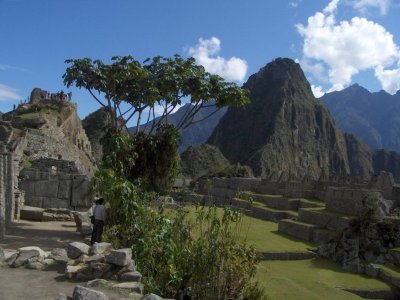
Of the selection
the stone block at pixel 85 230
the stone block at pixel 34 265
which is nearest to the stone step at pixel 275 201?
the stone block at pixel 85 230

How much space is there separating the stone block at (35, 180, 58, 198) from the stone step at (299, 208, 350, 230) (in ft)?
40.1

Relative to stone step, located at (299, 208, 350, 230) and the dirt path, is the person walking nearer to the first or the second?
the dirt path

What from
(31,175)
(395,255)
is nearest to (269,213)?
(395,255)

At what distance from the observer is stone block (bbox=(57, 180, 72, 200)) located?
15719 millimetres

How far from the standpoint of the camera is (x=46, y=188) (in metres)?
15.9

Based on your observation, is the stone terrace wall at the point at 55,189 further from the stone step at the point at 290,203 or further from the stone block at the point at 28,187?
the stone step at the point at 290,203

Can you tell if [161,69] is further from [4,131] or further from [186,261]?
[4,131]

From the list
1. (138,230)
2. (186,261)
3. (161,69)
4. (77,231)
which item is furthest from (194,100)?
(186,261)

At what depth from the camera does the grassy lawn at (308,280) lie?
10339 millimetres

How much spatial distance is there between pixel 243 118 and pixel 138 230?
172 m

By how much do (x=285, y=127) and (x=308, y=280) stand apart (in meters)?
152

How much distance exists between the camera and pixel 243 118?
179500mm

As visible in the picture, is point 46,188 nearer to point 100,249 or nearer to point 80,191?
point 80,191

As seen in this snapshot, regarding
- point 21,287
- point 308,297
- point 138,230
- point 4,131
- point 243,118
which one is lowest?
point 308,297
